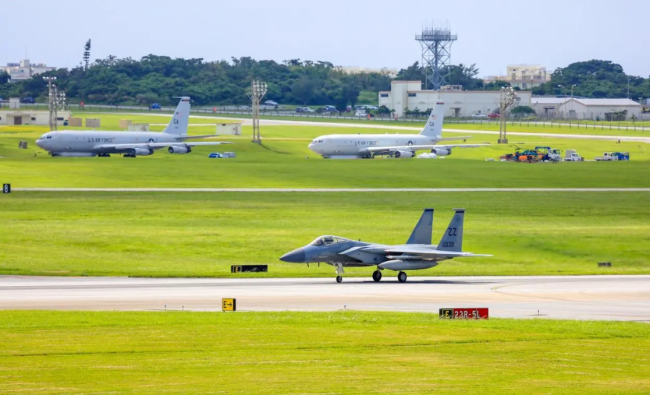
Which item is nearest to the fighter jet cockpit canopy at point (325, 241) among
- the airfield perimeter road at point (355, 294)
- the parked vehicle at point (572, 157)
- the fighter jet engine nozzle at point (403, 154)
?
the airfield perimeter road at point (355, 294)

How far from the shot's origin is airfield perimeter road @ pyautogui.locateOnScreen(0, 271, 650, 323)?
43.4 m

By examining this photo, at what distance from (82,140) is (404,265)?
92853 mm


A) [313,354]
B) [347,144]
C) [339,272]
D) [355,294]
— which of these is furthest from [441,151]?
[313,354]

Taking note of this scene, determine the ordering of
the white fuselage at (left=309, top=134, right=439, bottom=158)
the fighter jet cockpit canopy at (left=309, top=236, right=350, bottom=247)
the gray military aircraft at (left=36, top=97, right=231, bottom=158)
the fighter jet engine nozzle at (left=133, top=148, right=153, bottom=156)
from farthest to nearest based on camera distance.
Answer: the white fuselage at (left=309, top=134, right=439, bottom=158), the fighter jet engine nozzle at (left=133, top=148, right=153, bottom=156), the gray military aircraft at (left=36, top=97, right=231, bottom=158), the fighter jet cockpit canopy at (left=309, top=236, right=350, bottom=247)

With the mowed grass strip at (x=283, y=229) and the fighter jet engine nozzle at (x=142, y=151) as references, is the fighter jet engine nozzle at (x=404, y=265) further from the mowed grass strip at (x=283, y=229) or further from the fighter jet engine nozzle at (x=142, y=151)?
the fighter jet engine nozzle at (x=142, y=151)

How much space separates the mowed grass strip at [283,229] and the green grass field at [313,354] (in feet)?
60.9

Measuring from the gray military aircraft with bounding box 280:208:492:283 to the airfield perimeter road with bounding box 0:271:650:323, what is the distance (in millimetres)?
940

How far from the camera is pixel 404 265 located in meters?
53.9

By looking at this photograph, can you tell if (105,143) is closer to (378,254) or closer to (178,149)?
(178,149)

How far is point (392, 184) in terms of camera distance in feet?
370

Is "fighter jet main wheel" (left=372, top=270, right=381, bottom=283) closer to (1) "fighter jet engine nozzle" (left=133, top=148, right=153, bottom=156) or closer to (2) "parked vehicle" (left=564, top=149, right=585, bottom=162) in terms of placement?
(1) "fighter jet engine nozzle" (left=133, top=148, right=153, bottom=156)

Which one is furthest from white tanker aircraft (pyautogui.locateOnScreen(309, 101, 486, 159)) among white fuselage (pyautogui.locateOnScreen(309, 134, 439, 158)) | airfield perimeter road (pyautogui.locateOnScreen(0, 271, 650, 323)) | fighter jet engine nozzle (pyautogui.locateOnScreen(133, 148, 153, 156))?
airfield perimeter road (pyautogui.locateOnScreen(0, 271, 650, 323))

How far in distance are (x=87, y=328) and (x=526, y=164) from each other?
10648 centimetres

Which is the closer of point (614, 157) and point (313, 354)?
point (313, 354)
